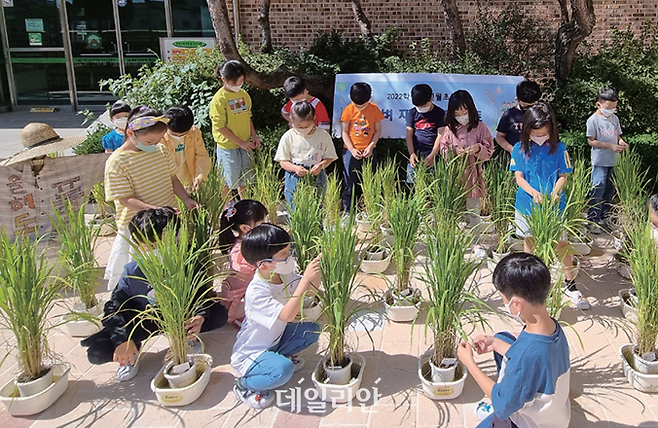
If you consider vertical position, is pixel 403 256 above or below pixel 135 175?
below

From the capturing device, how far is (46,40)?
12.0 meters

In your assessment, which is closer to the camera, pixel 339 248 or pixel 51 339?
pixel 339 248

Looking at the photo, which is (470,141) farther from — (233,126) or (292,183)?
(233,126)

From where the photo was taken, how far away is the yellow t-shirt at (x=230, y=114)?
4961 mm

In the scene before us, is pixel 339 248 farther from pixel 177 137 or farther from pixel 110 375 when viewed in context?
pixel 177 137

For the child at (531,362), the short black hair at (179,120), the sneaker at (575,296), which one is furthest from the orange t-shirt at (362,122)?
the child at (531,362)

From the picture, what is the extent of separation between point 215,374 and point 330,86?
491 cm

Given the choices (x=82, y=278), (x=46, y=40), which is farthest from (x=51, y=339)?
(x=46, y=40)

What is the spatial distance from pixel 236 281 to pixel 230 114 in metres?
2.03

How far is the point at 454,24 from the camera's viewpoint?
7.39 m

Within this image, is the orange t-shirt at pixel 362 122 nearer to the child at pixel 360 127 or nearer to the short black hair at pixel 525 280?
the child at pixel 360 127

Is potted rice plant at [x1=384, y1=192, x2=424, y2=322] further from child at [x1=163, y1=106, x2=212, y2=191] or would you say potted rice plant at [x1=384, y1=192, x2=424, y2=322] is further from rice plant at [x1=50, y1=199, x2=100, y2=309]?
rice plant at [x1=50, y1=199, x2=100, y2=309]

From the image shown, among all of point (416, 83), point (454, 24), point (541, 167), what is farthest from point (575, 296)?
point (454, 24)

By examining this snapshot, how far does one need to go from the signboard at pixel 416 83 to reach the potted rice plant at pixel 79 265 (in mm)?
3233
